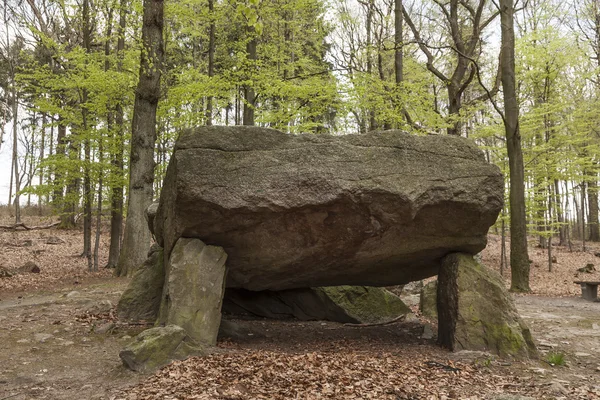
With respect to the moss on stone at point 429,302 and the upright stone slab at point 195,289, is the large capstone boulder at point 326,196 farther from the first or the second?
the moss on stone at point 429,302

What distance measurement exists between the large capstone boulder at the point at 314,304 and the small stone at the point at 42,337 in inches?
118

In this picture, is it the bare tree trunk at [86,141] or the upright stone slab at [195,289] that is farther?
the bare tree trunk at [86,141]

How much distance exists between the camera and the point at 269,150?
5.48m

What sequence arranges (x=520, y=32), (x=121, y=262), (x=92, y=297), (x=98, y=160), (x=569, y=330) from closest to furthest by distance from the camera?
(x=569, y=330) → (x=92, y=297) → (x=121, y=262) → (x=98, y=160) → (x=520, y=32)

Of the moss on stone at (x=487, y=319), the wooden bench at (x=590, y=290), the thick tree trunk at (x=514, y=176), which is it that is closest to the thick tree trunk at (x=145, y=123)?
the moss on stone at (x=487, y=319)

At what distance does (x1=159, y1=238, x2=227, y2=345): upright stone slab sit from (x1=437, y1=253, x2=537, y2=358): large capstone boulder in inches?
121

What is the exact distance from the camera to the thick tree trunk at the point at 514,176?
1108 centimetres

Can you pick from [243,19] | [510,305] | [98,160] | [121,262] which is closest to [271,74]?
[243,19]

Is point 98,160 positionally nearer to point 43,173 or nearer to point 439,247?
point 43,173

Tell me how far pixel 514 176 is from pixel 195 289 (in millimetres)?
9174

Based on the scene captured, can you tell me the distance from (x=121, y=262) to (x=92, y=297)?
3020 millimetres

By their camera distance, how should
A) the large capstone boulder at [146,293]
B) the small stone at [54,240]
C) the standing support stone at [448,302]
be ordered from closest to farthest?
1. the standing support stone at [448,302]
2. the large capstone boulder at [146,293]
3. the small stone at [54,240]

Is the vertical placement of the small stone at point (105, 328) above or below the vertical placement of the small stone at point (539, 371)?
above

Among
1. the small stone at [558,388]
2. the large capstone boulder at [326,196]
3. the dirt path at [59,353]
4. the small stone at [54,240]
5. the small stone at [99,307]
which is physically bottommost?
the small stone at [558,388]
